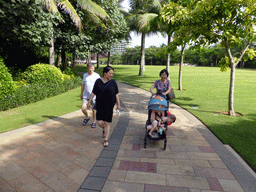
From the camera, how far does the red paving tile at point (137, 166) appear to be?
10.8ft

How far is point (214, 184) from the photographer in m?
2.89

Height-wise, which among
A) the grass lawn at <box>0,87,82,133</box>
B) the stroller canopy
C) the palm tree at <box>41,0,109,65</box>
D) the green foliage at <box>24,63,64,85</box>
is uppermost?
the palm tree at <box>41,0,109,65</box>

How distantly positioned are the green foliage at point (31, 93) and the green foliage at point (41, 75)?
0.93ft

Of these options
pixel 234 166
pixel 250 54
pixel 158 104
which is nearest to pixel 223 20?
pixel 250 54

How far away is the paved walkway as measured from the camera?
286cm

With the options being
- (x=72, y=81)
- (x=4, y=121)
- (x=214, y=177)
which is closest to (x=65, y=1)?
(x=72, y=81)

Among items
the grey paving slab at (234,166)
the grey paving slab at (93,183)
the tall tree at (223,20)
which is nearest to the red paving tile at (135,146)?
the grey paving slab at (93,183)

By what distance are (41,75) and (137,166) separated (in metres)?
8.15

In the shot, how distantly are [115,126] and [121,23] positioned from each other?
14095mm

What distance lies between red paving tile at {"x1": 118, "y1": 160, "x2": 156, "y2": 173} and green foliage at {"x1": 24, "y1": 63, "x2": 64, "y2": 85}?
767 cm

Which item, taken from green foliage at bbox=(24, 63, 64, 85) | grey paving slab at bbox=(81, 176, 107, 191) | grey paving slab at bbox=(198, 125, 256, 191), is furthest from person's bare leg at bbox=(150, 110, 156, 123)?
green foliage at bbox=(24, 63, 64, 85)

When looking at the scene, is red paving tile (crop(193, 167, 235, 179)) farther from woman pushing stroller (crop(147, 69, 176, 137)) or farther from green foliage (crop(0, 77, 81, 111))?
green foliage (crop(0, 77, 81, 111))

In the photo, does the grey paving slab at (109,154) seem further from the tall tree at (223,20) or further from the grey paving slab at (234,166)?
the tall tree at (223,20)

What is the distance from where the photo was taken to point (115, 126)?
5629 mm
